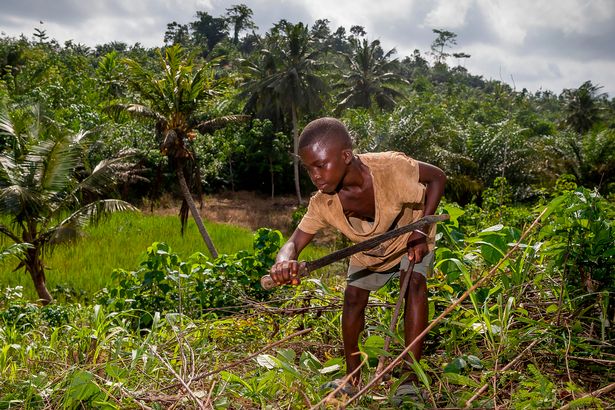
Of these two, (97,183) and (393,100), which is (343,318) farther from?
(393,100)

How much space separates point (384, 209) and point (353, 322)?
0.48 m

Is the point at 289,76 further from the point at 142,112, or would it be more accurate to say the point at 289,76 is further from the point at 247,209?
the point at 142,112

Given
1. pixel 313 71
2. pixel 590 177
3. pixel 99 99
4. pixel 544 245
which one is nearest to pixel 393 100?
pixel 313 71

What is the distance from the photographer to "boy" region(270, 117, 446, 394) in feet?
6.38

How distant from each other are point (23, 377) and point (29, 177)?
23.6 ft

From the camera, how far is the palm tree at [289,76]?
23562 millimetres

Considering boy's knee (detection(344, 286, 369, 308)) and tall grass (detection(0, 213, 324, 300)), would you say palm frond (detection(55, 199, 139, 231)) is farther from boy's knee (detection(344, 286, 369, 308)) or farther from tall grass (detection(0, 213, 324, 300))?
boy's knee (detection(344, 286, 369, 308))

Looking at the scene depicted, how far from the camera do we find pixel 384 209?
83.6 inches

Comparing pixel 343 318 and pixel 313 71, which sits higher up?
pixel 313 71

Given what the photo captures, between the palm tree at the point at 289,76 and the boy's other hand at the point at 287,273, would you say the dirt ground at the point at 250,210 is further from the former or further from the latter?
the boy's other hand at the point at 287,273

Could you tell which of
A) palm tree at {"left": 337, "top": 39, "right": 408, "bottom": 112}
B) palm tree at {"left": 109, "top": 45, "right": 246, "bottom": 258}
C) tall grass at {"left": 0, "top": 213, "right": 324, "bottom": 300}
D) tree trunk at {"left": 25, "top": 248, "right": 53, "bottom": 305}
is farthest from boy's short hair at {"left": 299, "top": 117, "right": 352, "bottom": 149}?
palm tree at {"left": 337, "top": 39, "right": 408, "bottom": 112}

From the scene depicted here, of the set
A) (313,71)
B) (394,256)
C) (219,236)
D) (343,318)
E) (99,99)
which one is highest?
(313,71)

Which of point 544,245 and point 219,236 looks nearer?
point 544,245

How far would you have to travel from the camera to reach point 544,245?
258cm
